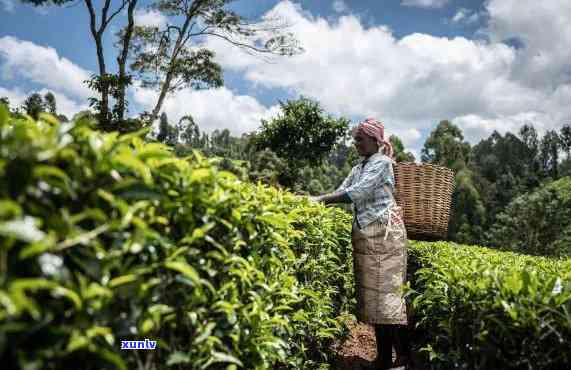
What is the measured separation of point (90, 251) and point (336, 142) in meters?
30.4

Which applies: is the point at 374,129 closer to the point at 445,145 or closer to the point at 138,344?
the point at 138,344

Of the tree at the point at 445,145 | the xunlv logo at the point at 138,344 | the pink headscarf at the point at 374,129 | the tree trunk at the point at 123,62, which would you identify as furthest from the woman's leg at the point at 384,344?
the tree at the point at 445,145

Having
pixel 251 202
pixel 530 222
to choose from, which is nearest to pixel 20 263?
pixel 251 202

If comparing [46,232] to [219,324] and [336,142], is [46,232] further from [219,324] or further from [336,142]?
[336,142]

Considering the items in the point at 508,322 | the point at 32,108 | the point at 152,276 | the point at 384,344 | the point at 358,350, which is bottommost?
the point at 358,350

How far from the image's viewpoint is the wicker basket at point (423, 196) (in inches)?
157

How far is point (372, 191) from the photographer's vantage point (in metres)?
3.49

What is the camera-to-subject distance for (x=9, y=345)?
3.41 feet

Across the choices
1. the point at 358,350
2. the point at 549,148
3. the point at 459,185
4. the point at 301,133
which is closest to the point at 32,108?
the point at 358,350

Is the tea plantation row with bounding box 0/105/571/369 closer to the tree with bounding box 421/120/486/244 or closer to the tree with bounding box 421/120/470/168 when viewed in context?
the tree with bounding box 421/120/486/244

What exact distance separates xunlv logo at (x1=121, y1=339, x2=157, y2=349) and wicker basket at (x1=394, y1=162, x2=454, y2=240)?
119 inches

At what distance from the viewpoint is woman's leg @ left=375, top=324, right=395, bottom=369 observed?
3.58 m

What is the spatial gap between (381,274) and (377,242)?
0.26 metres

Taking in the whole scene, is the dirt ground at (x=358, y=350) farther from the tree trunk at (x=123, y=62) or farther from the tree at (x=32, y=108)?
the tree trunk at (x=123, y=62)
